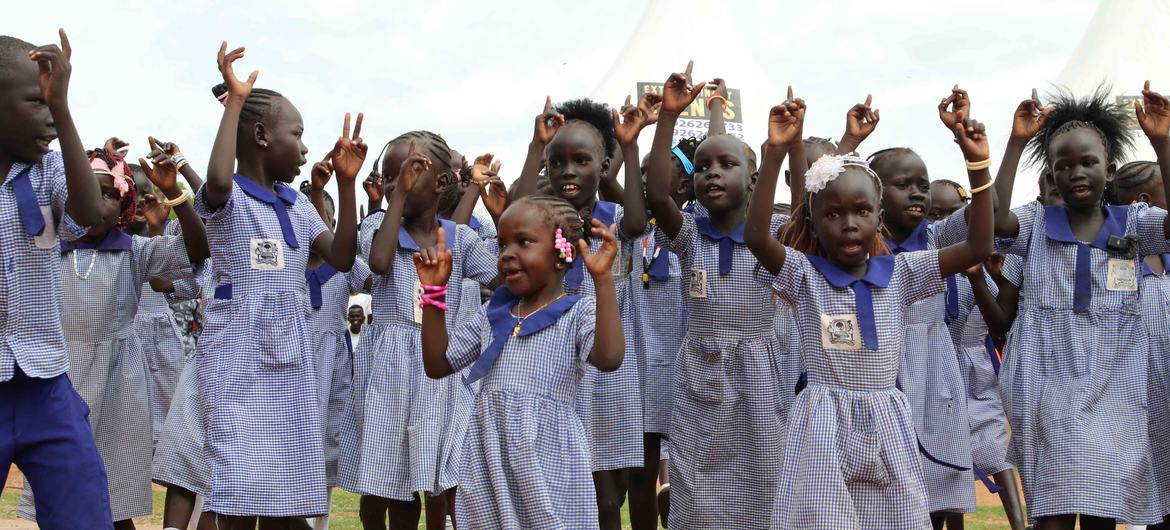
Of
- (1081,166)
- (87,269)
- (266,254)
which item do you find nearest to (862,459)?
(1081,166)

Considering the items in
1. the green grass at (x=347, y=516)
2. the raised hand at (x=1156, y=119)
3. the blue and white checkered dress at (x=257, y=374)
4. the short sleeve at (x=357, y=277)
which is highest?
the raised hand at (x=1156, y=119)

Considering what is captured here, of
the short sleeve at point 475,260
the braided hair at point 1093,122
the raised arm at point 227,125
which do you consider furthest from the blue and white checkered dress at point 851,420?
the raised arm at point 227,125

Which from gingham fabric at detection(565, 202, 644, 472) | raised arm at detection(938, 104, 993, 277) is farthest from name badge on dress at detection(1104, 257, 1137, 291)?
gingham fabric at detection(565, 202, 644, 472)

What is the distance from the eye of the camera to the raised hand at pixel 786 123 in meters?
4.39

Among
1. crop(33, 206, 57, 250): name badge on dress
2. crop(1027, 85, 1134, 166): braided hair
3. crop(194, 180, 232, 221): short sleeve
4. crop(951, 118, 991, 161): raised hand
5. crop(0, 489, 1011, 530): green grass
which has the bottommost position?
crop(0, 489, 1011, 530): green grass

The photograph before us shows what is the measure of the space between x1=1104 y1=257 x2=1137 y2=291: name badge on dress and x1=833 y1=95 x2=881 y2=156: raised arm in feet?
3.79

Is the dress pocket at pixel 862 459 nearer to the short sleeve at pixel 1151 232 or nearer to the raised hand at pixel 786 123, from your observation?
the raised hand at pixel 786 123

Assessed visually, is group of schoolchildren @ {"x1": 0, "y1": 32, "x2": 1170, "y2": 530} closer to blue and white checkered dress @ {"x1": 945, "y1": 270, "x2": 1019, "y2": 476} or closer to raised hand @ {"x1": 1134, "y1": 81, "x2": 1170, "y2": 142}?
raised hand @ {"x1": 1134, "y1": 81, "x2": 1170, "y2": 142}

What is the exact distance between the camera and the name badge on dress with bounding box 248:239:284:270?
4.82m

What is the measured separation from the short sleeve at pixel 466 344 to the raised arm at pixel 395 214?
0.72 meters

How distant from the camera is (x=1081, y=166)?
16.8 feet

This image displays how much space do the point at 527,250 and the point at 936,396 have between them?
2.45 metres

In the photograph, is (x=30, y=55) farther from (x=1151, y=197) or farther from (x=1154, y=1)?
(x=1154, y=1)

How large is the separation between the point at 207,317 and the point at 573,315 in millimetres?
1568
